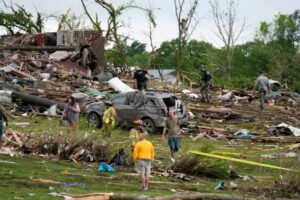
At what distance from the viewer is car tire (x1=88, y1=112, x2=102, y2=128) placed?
94.1ft

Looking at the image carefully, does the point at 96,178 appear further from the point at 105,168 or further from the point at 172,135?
the point at 172,135

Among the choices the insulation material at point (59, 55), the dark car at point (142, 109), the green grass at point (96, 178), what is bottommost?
the green grass at point (96, 178)

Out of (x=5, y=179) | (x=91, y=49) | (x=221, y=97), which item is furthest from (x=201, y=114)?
(x=5, y=179)

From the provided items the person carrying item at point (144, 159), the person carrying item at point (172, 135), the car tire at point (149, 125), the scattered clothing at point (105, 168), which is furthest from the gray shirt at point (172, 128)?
the car tire at point (149, 125)

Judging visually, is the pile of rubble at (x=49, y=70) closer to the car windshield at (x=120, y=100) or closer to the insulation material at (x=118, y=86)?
the insulation material at (x=118, y=86)

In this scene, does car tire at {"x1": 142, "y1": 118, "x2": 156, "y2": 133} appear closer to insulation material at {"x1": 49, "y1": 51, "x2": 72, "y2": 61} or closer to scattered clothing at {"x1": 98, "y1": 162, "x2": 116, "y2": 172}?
scattered clothing at {"x1": 98, "y1": 162, "x2": 116, "y2": 172}

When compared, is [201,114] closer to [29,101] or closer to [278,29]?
[29,101]

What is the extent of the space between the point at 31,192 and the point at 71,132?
22.9 feet

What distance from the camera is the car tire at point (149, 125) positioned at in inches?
1110

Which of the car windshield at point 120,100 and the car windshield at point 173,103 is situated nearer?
the car windshield at point 173,103

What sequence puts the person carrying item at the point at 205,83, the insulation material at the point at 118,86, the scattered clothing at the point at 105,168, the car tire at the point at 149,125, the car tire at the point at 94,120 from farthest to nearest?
the insulation material at the point at 118,86, the person carrying item at the point at 205,83, the car tire at the point at 94,120, the car tire at the point at 149,125, the scattered clothing at the point at 105,168

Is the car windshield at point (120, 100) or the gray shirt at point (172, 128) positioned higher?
the car windshield at point (120, 100)

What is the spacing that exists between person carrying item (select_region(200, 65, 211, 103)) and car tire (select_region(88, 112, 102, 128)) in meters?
8.81

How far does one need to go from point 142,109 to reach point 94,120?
2.21 m
